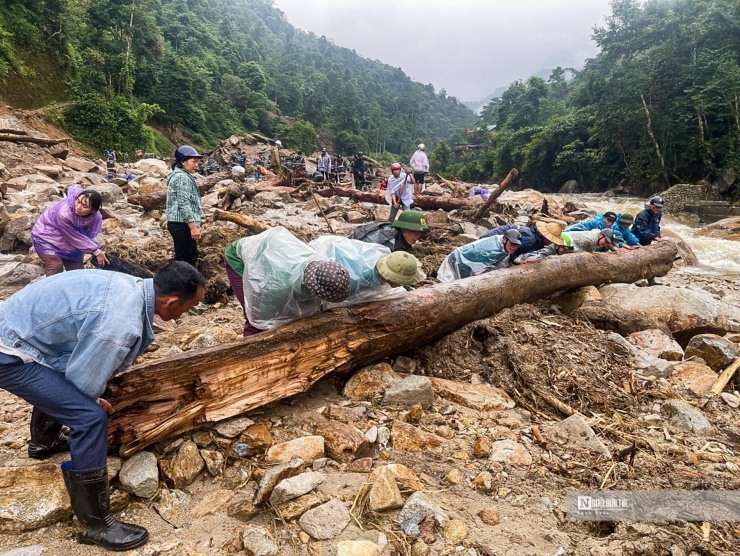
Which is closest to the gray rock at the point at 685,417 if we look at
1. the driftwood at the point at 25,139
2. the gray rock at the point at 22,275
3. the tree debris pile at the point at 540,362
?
the tree debris pile at the point at 540,362

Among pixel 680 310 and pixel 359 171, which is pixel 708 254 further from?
pixel 359 171

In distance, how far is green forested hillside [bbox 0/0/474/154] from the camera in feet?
66.5

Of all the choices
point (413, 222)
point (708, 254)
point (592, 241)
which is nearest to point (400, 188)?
point (592, 241)

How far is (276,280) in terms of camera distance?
2.56m

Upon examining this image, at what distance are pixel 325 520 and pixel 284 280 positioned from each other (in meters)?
1.31

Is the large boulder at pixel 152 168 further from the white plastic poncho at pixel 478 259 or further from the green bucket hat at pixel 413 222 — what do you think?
the green bucket hat at pixel 413 222

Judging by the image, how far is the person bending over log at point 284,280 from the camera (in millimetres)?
2400

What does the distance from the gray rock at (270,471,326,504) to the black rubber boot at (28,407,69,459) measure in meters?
1.17

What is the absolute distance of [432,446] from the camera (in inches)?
96.1

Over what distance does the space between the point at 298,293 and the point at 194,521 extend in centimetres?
128

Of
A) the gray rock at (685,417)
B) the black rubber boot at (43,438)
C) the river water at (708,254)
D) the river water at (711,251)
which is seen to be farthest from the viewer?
the river water at (711,251)

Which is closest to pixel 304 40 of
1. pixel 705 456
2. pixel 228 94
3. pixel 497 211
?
pixel 228 94

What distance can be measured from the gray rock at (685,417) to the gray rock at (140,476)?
3165 mm

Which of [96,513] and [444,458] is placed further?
[444,458]
